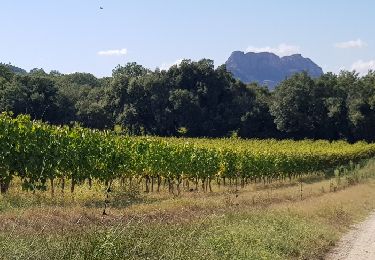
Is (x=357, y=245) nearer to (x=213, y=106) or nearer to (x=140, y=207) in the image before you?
(x=140, y=207)

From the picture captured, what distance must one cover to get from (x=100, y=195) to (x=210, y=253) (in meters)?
12.8

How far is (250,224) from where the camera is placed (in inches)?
567

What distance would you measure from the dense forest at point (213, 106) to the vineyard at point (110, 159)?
24.2 m

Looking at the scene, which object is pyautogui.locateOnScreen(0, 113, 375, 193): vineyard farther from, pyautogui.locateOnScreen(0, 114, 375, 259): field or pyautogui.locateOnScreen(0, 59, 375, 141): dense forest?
pyautogui.locateOnScreen(0, 59, 375, 141): dense forest

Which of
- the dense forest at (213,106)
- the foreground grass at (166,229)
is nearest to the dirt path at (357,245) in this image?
the foreground grass at (166,229)

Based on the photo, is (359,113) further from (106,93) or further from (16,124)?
(16,124)

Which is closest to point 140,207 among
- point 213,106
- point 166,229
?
point 166,229

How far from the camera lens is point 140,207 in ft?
58.6

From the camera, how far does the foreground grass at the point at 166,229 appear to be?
22.9 feet

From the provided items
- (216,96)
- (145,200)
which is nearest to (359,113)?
(216,96)

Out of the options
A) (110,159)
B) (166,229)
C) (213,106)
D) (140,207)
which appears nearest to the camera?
(166,229)

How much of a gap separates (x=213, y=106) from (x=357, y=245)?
2257 inches

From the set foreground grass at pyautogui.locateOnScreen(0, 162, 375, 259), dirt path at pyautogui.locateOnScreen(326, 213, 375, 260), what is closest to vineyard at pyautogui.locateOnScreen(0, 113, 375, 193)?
foreground grass at pyautogui.locateOnScreen(0, 162, 375, 259)

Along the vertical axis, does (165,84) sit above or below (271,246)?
above
